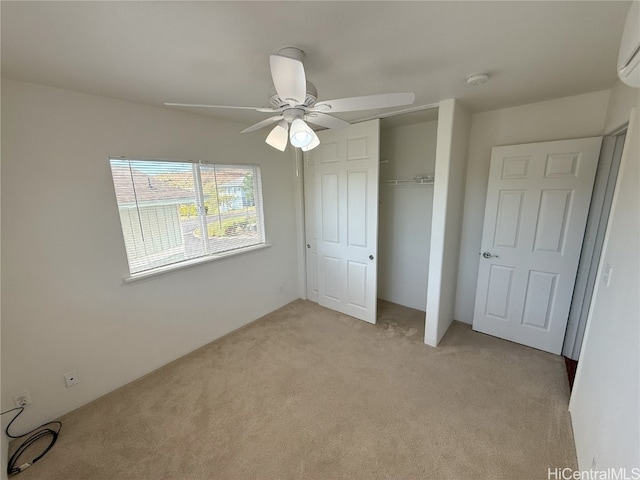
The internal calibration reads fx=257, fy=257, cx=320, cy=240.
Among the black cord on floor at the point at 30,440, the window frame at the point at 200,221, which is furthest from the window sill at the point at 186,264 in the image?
the black cord on floor at the point at 30,440

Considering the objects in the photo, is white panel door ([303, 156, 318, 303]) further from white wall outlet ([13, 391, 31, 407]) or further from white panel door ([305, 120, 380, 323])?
white wall outlet ([13, 391, 31, 407])

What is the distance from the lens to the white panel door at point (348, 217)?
2713 mm

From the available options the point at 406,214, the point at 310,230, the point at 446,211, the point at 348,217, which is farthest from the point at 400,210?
the point at 310,230

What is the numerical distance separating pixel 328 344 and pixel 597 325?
200cm

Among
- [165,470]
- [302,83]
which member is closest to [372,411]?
[165,470]

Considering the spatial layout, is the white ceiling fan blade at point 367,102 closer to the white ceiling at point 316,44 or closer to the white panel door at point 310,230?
the white ceiling at point 316,44

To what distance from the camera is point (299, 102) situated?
122 centimetres

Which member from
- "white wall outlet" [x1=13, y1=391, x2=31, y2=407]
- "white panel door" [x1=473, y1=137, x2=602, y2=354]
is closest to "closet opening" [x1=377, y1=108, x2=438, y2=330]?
"white panel door" [x1=473, y1=137, x2=602, y2=354]

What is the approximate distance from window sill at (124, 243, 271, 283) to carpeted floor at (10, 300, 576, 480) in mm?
883

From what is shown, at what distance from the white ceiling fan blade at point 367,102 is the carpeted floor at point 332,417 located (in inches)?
78.0

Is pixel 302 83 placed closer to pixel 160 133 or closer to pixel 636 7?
pixel 636 7

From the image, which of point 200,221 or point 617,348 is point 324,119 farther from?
point 617,348

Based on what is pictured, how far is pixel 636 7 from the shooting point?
0.96 m

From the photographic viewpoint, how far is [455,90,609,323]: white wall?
209cm
